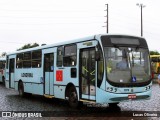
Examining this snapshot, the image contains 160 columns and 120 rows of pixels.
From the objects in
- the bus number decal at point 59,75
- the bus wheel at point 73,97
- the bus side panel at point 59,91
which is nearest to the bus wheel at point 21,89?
the bus side panel at point 59,91

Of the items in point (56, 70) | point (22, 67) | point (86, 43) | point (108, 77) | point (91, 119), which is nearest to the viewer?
point (91, 119)

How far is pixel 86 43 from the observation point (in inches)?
552

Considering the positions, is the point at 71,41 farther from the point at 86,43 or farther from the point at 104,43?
the point at 104,43

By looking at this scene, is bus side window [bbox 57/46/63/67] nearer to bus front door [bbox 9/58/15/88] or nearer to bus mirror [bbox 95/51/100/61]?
bus mirror [bbox 95/51/100/61]

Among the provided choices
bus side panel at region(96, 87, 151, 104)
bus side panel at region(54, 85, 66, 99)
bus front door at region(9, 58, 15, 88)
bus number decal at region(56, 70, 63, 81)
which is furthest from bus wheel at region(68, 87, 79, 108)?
bus front door at region(9, 58, 15, 88)

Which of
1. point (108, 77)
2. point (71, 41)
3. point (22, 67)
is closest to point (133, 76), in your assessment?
point (108, 77)

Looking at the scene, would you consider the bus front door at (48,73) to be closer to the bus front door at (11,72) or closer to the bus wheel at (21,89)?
the bus wheel at (21,89)

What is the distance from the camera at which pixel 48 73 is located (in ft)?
57.2

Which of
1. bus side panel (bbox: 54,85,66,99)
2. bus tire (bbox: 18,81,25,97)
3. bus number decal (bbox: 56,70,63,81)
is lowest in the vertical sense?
bus tire (bbox: 18,81,25,97)

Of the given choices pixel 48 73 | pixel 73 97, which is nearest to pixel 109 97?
pixel 73 97

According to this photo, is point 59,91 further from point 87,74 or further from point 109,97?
point 109,97

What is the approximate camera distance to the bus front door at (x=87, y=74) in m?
13.4

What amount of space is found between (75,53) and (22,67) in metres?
7.37

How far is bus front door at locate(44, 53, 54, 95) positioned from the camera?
17.0 meters
